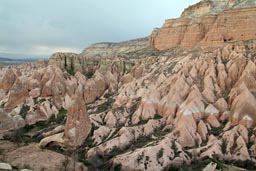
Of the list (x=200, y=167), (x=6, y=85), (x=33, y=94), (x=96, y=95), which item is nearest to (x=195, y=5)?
(x=96, y=95)

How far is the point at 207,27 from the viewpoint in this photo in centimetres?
6831

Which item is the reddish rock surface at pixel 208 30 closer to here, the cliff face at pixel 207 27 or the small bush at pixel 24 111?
the cliff face at pixel 207 27

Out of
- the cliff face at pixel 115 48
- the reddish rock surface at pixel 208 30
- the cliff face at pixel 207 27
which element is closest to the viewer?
the reddish rock surface at pixel 208 30

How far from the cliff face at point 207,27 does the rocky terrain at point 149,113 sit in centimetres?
36

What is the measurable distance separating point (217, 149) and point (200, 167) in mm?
3542

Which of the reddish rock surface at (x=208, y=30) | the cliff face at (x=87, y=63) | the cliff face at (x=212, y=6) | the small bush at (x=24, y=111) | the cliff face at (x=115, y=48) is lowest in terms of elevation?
the small bush at (x=24, y=111)

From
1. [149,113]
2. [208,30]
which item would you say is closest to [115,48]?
[208,30]

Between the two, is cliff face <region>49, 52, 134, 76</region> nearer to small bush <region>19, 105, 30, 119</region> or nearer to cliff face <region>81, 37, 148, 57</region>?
small bush <region>19, 105, 30, 119</region>

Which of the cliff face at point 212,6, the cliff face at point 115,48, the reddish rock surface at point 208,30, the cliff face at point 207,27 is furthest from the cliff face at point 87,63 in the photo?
the cliff face at point 115,48

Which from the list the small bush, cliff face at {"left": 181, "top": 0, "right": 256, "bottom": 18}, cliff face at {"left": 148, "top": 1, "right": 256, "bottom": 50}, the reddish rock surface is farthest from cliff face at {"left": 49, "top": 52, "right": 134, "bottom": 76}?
cliff face at {"left": 181, "top": 0, "right": 256, "bottom": 18}

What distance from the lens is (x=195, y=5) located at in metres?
78.2

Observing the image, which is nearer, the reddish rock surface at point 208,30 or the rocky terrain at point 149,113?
the rocky terrain at point 149,113

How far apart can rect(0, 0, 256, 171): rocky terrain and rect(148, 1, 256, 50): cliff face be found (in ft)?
1.18

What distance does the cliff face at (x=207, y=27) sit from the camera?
2437 inches
